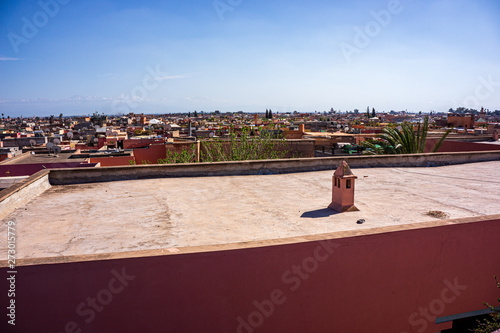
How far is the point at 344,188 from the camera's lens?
5797mm

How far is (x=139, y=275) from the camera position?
3613 mm

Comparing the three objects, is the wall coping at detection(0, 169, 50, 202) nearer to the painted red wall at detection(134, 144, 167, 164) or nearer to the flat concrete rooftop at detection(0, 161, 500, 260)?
the flat concrete rooftop at detection(0, 161, 500, 260)

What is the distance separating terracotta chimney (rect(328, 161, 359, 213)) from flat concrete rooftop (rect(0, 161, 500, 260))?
0.61 feet

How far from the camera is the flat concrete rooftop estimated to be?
4621 mm

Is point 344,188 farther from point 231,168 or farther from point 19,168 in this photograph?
point 19,168

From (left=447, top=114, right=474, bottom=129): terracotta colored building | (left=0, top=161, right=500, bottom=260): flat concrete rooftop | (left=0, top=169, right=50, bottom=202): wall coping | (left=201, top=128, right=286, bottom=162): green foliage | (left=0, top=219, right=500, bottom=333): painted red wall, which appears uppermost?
(left=447, top=114, right=474, bottom=129): terracotta colored building

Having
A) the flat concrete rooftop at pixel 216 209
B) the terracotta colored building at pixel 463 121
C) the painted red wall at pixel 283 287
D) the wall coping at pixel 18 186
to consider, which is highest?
the terracotta colored building at pixel 463 121

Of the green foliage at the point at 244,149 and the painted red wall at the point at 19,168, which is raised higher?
the green foliage at the point at 244,149

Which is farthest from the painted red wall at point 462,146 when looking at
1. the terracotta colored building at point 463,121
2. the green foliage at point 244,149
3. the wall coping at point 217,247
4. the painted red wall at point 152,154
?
the terracotta colored building at point 463,121

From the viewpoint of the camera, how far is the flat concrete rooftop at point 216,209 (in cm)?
462

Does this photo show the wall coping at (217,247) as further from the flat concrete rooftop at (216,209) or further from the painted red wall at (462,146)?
the painted red wall at (462,146)

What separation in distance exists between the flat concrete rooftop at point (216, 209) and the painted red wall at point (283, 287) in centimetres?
69

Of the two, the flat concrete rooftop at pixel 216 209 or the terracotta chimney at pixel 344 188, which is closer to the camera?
the flat concrete rooftop at pixel 216 209

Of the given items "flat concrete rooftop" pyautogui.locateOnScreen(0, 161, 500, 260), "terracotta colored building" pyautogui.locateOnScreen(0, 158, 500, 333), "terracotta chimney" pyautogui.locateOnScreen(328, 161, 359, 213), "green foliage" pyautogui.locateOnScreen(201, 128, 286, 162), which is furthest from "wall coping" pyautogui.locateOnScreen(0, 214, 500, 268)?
"green foliage" pyautogui.locateOnScreen(201, 128, 286, 162)
